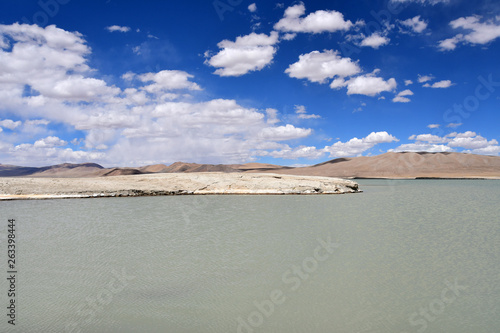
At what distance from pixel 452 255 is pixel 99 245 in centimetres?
953

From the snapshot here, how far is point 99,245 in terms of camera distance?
28.6ft

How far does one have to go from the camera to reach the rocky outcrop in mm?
24141

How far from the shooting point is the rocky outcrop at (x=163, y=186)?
79.2ft

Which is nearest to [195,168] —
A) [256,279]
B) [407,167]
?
[407,167]

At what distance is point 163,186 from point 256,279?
2354 cm

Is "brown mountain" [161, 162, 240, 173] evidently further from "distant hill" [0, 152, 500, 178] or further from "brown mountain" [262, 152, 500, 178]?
"brown mountain" [262, 152, 500, 178]

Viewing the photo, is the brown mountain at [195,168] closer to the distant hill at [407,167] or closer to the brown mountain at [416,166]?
the distant hill at [407,167]

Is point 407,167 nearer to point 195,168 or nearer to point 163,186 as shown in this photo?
point 195,168

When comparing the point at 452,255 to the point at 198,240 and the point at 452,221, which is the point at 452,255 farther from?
the point at 198,240

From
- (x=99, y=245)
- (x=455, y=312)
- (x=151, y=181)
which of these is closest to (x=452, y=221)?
(x=455, y=312)

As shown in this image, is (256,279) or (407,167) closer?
(256,279)

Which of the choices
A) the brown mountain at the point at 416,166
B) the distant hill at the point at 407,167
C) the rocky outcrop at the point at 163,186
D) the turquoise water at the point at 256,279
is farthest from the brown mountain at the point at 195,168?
the turquoise water at the point at 256,279

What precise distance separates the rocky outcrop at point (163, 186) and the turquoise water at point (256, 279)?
14505 mm

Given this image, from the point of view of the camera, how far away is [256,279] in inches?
236
